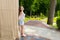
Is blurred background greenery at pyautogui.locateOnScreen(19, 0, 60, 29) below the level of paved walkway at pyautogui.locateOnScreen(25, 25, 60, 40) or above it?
below

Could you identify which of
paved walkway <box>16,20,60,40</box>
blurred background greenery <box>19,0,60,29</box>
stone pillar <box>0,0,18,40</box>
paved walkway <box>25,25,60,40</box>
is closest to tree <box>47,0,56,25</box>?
paved walkway <box>16,20,60,40</box>

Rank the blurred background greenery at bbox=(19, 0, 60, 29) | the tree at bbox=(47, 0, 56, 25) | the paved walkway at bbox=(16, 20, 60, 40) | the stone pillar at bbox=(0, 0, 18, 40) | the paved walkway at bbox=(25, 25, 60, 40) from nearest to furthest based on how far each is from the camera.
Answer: the stone pillar at bbox=(0, 0, 18, 40) < the paved walkway at bbox=(25, 25, 60, 40) < the paved walkway at bbox=(16, 20, 60, 40) < the tree at bbox=(47, 0, 56, 25) < the blurred background greenery at bbox=(19, 0, 60, 29)

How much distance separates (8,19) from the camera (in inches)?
323

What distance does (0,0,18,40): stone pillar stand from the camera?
8055 millimetres

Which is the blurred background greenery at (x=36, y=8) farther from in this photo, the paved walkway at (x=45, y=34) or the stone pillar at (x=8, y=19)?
the stone pillar at (x=8, y=19)

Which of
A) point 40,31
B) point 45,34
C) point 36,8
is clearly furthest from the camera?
point 36,8

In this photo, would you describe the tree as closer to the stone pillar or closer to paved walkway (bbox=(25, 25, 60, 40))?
paved walkway (bbox=(25, 25, 60, 40))

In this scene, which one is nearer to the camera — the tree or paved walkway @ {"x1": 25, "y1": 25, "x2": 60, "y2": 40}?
paved walkway @ {"x1": 25, "y1": 25, "x2": 60, "y2": 40}

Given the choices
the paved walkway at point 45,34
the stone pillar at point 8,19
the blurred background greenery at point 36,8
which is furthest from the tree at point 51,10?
the blurred background greenery at point 36,8

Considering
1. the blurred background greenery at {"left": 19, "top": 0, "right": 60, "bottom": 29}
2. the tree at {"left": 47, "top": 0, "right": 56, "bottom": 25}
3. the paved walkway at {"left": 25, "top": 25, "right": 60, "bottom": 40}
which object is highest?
the tree at {"left": 47, "top": 0, "right": 56, "bottom": 25}

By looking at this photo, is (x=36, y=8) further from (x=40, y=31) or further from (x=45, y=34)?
(x=45, y=34)

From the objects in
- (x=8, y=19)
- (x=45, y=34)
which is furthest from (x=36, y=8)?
(x=8, y=19)

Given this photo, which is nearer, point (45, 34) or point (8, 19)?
point (8, 19)

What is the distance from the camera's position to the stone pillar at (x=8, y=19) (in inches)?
317
